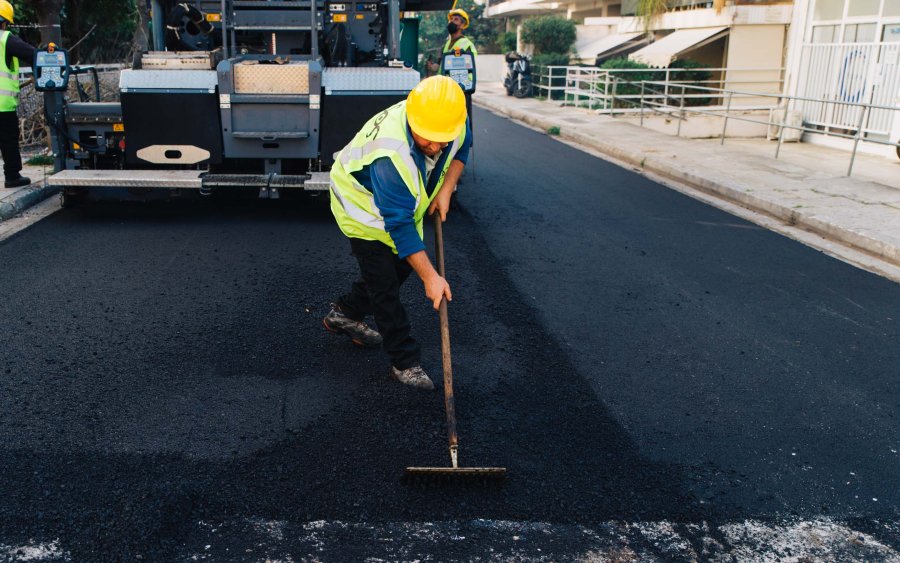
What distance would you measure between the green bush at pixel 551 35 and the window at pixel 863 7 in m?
19.9

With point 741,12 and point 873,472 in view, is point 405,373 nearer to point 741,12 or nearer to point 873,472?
point 873,472

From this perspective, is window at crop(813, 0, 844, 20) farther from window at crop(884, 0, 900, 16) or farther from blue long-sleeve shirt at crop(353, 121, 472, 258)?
blue long-sleeve shirt at crop(353, 121, 472, 258)

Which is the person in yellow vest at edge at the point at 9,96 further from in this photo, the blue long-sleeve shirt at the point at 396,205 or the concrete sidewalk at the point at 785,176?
the concrete sidewalk at the point at 785,176

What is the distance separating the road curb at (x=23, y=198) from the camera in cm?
806

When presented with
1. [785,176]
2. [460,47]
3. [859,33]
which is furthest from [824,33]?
[460,47]

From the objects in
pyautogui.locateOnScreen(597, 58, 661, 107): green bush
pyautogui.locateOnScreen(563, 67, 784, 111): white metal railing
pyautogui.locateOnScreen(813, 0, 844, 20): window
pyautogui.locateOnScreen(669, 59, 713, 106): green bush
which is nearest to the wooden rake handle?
pyautogui.locateOnScreen(813, 0, 844, 20): window

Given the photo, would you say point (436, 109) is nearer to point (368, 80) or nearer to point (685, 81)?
point (368, 80)

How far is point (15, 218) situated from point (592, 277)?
5.40 metres

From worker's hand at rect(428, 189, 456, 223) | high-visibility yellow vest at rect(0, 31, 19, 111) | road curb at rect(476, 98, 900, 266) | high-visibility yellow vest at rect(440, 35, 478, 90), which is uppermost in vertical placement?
high-visibility yellow vest at rect(440, 35, 478, 90)

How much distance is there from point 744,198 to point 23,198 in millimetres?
7697

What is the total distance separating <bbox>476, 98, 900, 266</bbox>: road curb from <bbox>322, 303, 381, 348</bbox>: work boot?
4.94 metres

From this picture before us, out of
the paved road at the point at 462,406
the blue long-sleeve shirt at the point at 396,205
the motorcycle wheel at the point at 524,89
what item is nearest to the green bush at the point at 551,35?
the motorcycle wheel at the point at 524,89

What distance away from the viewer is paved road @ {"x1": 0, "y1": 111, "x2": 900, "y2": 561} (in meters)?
3.27

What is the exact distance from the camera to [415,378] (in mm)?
4492
